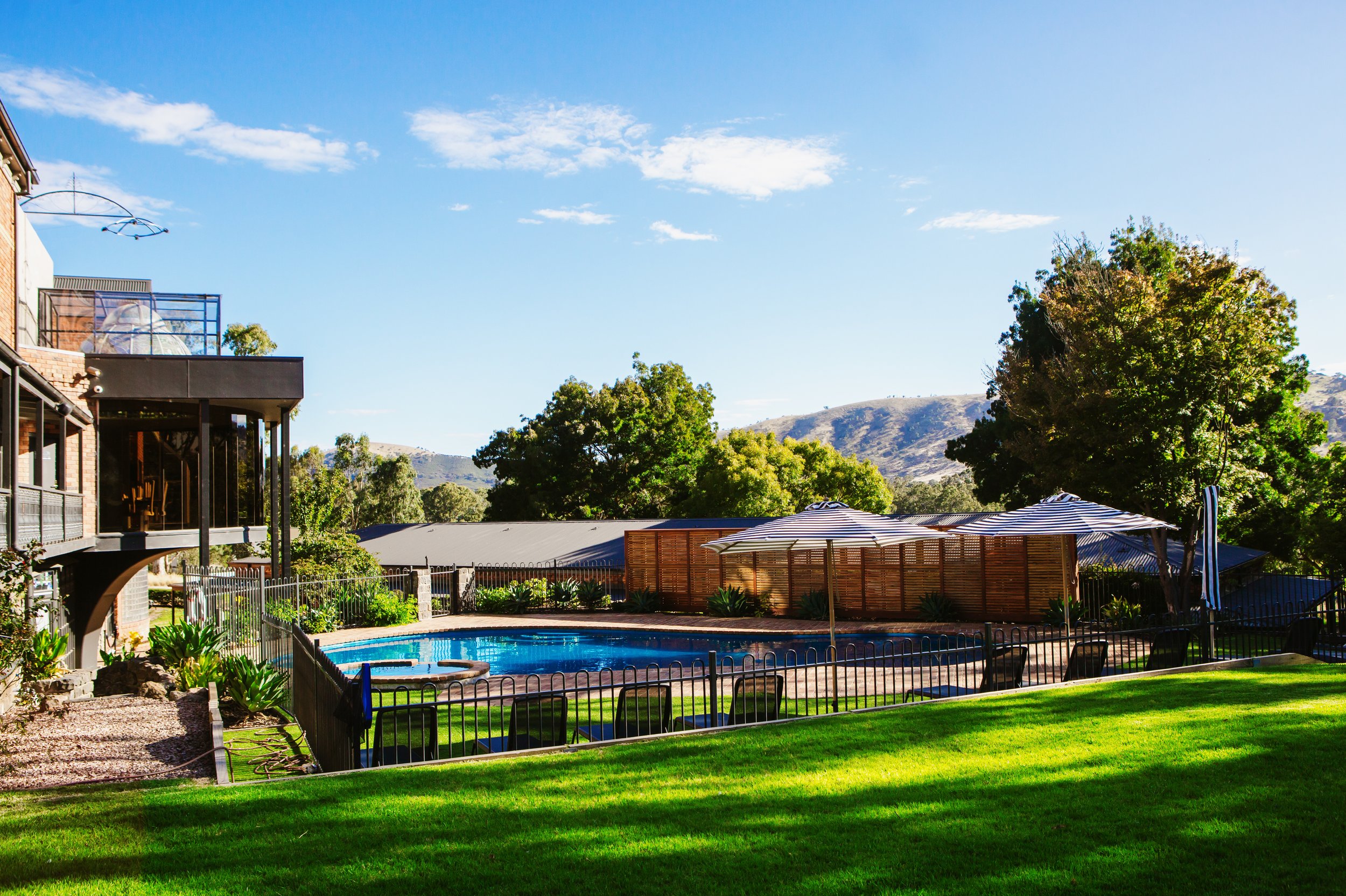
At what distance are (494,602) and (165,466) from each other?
1025 centimetres

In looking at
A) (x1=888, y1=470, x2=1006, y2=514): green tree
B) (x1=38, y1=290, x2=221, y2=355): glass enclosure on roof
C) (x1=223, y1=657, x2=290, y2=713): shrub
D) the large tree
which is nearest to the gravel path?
(x1=223, y1=657, x2=290, y2=713): shrub

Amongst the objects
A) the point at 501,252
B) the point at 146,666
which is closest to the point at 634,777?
the point at 146,666

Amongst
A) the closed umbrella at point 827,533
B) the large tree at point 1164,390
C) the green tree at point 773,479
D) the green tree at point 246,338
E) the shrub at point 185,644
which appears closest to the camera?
the closed umbrella at point 827,533

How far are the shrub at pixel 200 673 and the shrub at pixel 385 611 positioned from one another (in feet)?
34.6

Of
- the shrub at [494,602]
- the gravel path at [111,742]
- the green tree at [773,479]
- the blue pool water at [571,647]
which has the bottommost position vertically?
the blue pool water at [571,647]

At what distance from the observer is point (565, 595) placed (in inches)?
1109

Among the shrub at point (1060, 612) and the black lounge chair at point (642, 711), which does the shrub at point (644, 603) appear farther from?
the black lounge chair at point (642, 711)

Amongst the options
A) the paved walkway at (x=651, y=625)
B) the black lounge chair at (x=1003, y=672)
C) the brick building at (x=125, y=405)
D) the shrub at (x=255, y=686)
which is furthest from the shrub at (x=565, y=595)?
the black lounge chair at (x=1003, y=672)

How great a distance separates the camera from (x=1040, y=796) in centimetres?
624

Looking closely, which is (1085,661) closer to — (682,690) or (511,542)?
(682,690)

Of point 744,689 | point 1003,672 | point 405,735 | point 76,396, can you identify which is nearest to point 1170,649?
point 1003,672

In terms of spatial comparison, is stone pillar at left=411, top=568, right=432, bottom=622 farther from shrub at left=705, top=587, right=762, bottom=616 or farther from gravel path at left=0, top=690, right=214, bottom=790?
gravel path at left=0, top=690, right=214, bottom=790

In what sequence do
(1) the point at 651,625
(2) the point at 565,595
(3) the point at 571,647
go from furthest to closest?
(2) the point at 565,595, (1) the point at 651,625, (3) the point at 571,647

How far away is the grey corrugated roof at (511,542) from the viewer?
107 ft
